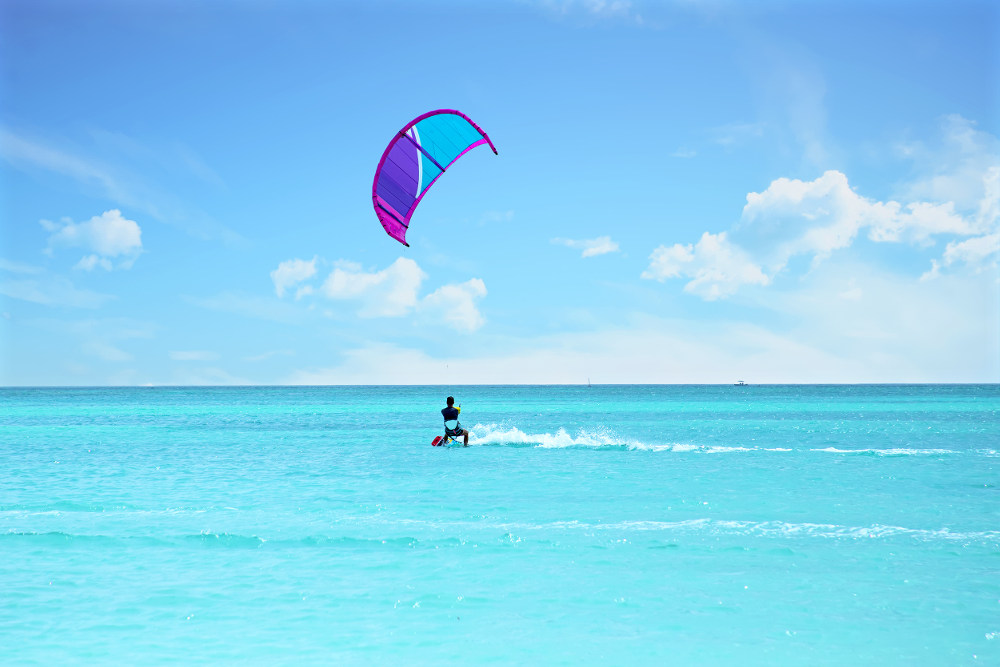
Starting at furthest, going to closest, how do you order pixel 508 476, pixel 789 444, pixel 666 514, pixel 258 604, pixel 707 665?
pixel 789 444 < pixel 508 476 < pixel 666 514 < pixel 258 604 < pixel 707 665

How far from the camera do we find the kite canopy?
16.3m

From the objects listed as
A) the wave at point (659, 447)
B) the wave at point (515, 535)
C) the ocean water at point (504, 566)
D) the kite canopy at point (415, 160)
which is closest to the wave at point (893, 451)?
the wave at point (659, 447)

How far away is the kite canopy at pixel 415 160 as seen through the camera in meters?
16.3

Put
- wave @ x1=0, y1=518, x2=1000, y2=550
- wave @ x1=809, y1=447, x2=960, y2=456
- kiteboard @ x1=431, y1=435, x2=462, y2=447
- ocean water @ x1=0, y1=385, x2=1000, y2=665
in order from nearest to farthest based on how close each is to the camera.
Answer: ocean water @ x1=0, y1=385, x2=1000, y2=665 < wave @ x1=0, y1=518, x2=1000, y2=550 < kiteboard @ x1=431, y1=435, x2=462, y2=447 < wave @ x1=809, y1=447, x2=960, y2=456

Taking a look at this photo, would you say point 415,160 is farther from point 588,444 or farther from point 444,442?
point 588,444

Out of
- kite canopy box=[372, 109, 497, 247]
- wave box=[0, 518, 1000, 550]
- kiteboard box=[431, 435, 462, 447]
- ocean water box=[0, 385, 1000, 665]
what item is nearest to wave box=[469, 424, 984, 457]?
kiteboard box=[431, 435, 462, 447]

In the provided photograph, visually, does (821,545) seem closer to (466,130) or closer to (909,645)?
(909,645)

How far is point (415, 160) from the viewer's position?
1727 cm

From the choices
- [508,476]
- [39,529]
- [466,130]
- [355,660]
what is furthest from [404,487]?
[355,660]

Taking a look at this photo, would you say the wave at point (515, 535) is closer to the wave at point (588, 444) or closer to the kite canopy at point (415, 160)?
the kite canopy at point (415, 160)

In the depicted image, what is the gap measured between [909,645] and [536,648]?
3337 mm

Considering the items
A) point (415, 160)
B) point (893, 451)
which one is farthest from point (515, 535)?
point (893, 451)

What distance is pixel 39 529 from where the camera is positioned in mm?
11719

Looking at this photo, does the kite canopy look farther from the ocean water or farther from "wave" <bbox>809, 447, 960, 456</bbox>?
"wave" <bbox>809, 447, 960, 456</bbox>
